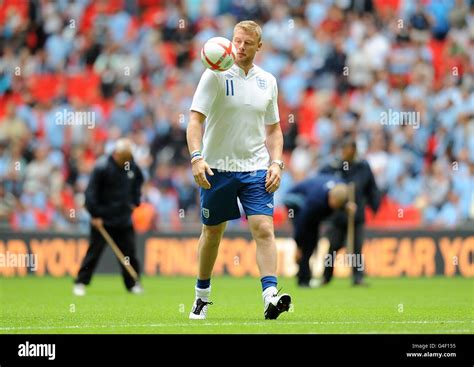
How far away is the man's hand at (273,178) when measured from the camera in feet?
40.2

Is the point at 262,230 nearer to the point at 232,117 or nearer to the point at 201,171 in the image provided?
the point at 201,171

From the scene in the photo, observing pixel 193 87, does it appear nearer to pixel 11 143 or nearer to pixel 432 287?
pixel 11 143

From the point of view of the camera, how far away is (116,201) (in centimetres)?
1995

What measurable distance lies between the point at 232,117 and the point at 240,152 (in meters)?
0.35

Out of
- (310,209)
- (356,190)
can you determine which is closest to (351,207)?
(356,190)

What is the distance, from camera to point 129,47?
29.8 meters

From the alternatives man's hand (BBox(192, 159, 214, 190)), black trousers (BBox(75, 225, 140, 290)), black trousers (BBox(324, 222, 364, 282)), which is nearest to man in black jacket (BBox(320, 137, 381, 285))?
black trousers (BBox(324, 222, 364, 282))

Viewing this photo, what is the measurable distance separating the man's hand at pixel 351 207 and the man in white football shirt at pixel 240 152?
9.24 m

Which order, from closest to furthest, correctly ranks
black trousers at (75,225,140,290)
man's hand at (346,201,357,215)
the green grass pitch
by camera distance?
the green grass pitch < black trousers at (75,225,140,290) < man's hand at (346,201,357,215)

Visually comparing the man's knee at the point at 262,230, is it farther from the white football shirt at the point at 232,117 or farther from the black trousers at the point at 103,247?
the black trousers at the point at 103,247

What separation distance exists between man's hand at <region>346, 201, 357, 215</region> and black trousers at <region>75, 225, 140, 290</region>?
3.83 m

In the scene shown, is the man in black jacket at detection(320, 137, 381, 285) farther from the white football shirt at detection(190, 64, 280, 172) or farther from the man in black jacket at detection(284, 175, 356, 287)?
the white football shirt at detection(190, 64, 280, 172)

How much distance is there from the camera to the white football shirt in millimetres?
12305

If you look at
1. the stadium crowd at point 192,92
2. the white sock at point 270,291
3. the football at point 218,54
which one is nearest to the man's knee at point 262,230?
the white sock at point 270,291
